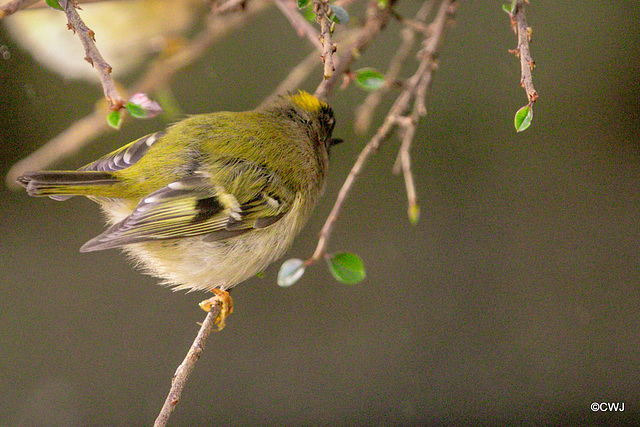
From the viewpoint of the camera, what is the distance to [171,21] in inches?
45.3

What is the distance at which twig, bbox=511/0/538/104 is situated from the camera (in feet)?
1.65

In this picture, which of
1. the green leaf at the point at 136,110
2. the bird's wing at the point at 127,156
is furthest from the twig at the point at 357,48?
the green leaf at the point at 136,110

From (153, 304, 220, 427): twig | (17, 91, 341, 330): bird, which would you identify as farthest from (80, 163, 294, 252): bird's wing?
(153, 304, 220, 427): twig

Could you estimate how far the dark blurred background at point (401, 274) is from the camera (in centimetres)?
130

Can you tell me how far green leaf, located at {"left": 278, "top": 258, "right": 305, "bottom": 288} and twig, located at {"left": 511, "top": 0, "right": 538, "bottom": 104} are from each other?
27cm

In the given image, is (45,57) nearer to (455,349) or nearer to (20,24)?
(20,24)

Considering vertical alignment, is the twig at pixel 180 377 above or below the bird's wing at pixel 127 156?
below

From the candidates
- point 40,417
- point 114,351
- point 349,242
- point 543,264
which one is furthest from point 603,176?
point 40,417

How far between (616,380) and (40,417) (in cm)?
131

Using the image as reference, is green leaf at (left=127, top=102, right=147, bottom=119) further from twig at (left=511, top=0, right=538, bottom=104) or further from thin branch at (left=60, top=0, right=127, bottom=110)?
twig at (left=511, top=0, right=538, bottom=104)

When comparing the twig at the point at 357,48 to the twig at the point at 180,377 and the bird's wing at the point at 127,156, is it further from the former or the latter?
the twig at the point at 180,377

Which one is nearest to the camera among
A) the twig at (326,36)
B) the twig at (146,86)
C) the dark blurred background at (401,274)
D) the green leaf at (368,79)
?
the twig at (326,36)

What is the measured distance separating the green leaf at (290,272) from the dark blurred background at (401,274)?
768 mm

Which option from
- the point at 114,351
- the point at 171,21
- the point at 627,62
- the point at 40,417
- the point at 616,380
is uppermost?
the point at 171,21
